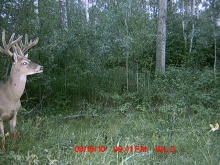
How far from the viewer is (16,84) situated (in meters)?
4.62

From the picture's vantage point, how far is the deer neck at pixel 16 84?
4594mm

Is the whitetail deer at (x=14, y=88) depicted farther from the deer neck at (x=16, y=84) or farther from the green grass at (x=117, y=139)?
the green grass at (x=117, y=139)

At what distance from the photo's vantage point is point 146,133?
17.5 feet

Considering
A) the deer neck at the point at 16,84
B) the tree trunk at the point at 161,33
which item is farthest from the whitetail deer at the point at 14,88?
the tree trunk at the point at 161,33

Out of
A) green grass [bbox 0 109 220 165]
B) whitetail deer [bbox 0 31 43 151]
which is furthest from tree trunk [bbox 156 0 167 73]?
whitetail deer [bbox 0 31 43 151]

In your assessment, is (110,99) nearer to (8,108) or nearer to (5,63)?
(5,63)

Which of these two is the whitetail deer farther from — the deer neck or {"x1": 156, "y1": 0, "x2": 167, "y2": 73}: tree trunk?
{"x1": 156, "y1": 0, "x2": 167, "y2": 73}: tree trunk

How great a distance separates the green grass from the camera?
379cm

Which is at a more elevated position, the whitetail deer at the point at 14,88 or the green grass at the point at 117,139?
the whitetail deer at the point at 14,88

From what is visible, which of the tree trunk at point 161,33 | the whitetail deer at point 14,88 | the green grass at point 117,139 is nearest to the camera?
the green grass at point 117,139

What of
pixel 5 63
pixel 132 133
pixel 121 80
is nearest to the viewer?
pixel 132 133

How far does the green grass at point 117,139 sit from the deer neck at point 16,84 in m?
0.64

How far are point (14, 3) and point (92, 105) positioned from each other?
295 centimetres

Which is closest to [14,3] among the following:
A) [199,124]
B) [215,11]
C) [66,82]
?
[66,82]
